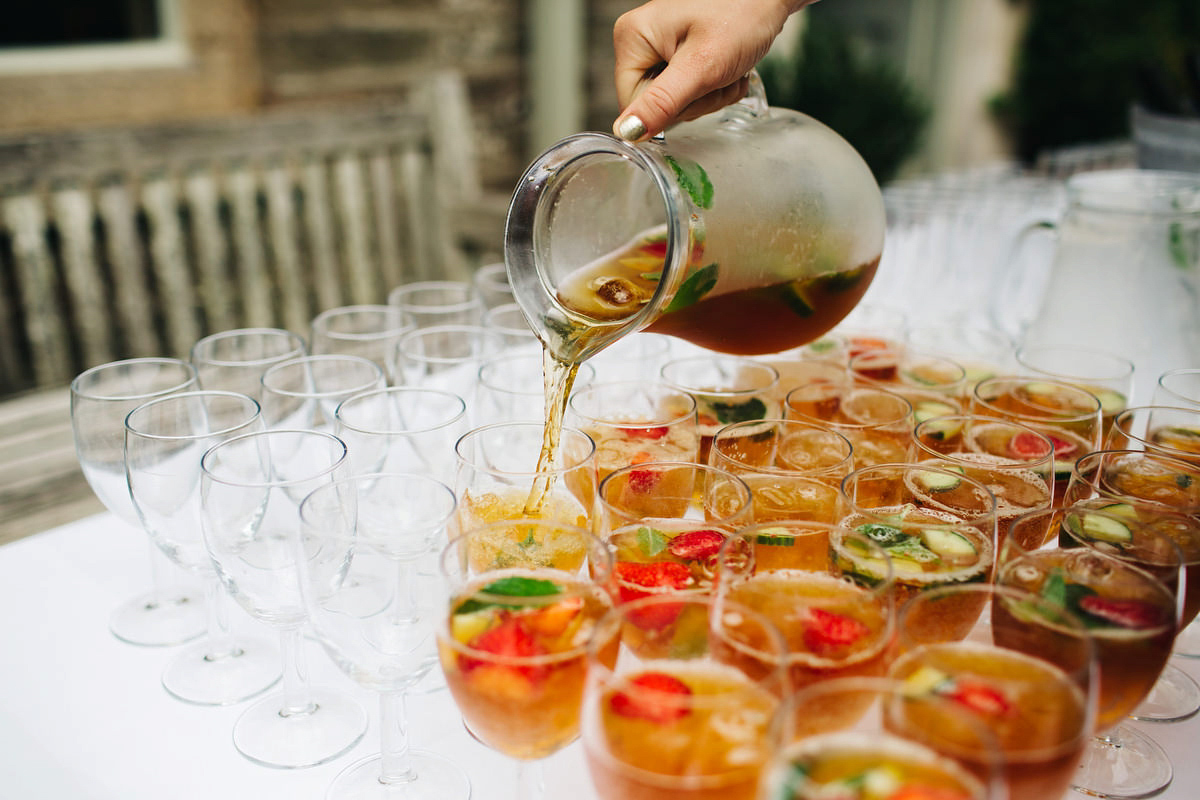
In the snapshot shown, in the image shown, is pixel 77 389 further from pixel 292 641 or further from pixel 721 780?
pixel 721 780

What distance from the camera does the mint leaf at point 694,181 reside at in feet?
4.00

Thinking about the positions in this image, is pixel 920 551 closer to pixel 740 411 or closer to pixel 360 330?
pixel 740 411

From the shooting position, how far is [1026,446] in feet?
4.44

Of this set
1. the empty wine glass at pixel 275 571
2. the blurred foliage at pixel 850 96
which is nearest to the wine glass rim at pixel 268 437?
the empty wine glass at pixel 275 571

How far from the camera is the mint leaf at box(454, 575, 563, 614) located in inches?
35.0

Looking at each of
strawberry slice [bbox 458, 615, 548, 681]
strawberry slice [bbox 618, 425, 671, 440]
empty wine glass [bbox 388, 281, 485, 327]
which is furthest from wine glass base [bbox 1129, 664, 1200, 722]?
empty wine glass [bbox 388, 281, 485, 327]

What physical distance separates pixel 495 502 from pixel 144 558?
67 centimetres

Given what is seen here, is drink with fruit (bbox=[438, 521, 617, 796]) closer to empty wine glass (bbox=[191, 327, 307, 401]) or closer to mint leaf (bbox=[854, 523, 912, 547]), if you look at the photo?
mint leaf (bbox=[854, 523, 912, 547])

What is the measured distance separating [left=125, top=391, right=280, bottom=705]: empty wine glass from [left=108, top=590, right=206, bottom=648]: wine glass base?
0.04 m

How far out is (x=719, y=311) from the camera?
1315 mm

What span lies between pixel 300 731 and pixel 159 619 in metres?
0.35

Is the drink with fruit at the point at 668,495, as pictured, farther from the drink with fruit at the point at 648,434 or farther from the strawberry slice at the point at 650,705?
the strawberry slice at the point at 650,705

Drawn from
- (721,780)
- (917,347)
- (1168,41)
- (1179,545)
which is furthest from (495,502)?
(1168,41)

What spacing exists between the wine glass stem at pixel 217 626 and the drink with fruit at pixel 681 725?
68 cm
